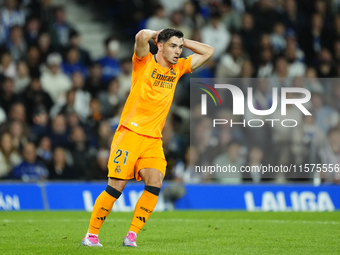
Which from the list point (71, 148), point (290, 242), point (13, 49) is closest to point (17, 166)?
point (71, 148)

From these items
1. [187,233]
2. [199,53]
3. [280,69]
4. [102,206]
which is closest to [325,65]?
[280,69]

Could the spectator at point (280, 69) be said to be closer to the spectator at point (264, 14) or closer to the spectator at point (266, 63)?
the spectator at point (266, 63)

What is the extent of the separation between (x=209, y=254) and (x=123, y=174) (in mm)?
1346

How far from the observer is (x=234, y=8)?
1658 cm

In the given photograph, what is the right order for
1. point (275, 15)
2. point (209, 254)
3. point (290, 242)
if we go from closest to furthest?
point (209, 254) < point (290, 242) < point (275, 15)

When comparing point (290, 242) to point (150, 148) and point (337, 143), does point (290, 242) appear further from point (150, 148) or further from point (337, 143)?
point (337, 143)

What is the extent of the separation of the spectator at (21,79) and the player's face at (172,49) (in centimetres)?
831

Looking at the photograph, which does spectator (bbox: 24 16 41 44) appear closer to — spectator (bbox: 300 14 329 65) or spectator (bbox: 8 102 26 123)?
spectator (bbox: 8 102 26 123)

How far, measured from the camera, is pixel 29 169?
496 inches

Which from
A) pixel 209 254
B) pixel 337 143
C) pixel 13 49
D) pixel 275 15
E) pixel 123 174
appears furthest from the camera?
pixel 275 15

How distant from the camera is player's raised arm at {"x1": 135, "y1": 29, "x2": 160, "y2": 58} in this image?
20.6 ft

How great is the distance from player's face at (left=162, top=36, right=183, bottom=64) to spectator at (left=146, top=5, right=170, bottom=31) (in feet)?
28.6

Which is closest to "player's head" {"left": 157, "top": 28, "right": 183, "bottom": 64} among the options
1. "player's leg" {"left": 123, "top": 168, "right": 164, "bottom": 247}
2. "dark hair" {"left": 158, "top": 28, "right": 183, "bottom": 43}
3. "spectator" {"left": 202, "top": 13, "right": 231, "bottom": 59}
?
"dark hair" {"left": 158, "top": 28, "right": 183, "bottom": 43}

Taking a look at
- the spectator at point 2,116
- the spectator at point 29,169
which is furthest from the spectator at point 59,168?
the spectator at point 2,116
